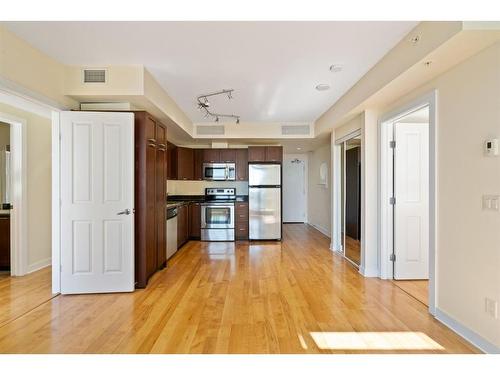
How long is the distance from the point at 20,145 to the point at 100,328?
10.1ft

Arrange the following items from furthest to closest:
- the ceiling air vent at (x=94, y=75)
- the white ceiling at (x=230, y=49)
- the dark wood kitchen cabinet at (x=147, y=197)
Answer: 1. the dark wood kitchen cabinet at (x=147, y=197)
2. the ceiling air vent at (x=94, y=75)
3. the white ceiling at (x=230, y=49)

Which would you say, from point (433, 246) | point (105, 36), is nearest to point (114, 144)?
point (105, 36)

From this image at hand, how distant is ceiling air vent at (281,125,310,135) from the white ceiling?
198 cm

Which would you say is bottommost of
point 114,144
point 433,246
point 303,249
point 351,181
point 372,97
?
point 303,249

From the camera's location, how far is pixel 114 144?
329cm

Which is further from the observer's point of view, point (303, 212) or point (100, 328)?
point (303, 212)

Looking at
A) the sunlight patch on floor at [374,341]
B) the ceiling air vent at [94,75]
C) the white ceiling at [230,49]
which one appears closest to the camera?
the sunlight patch on floor at [374,341]

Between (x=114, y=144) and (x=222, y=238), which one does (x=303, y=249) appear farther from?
(x=114, y=144)

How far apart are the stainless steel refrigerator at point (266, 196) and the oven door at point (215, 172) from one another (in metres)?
0.67

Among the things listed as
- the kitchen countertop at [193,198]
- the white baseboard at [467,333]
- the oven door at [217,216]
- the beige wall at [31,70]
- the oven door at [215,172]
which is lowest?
the white baseboard at [467,333]

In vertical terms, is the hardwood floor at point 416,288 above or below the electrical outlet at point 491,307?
below

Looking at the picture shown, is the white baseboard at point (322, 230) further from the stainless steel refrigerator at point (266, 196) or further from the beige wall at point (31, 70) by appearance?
the beige wall at point (31, 70)

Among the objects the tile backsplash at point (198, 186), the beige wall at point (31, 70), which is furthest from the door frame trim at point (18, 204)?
the tile backsplash at point (198, 186)

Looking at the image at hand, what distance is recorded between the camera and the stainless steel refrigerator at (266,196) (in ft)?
20.7
